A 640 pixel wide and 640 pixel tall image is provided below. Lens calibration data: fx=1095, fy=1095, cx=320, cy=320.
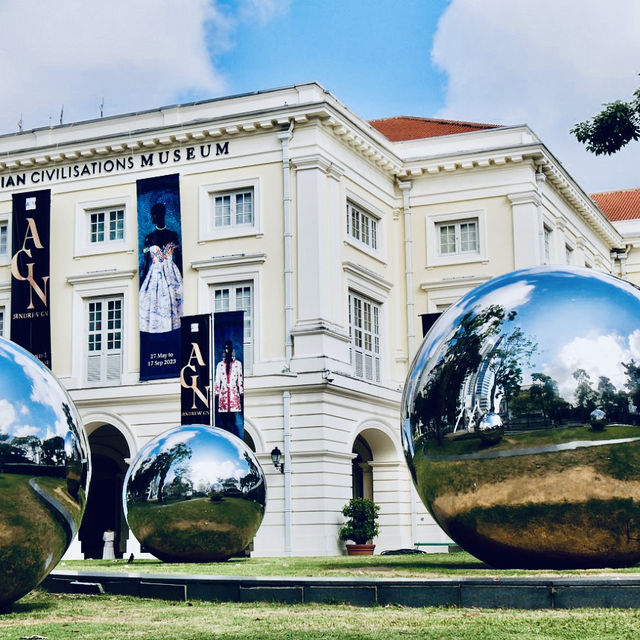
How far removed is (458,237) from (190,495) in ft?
75.3

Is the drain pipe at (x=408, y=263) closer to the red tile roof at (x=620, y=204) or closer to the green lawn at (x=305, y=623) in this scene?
the red tile roof at (x=620, y=204)

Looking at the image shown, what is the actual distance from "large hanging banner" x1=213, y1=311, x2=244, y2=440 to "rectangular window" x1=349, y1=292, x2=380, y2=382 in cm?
545

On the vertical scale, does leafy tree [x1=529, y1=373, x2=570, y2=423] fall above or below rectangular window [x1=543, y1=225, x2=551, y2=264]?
Result: below

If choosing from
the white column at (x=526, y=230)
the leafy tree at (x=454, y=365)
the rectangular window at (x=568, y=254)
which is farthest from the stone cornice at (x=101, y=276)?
the leafy tree at (x=454, y=365)

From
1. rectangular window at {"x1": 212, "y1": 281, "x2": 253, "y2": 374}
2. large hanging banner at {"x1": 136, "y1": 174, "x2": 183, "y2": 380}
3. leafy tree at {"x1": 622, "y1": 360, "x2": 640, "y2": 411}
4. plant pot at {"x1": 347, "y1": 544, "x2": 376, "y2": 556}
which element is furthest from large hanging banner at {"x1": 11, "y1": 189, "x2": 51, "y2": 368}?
leafy tree at {"x1": 622, "y1": 360, "x2": 640, "y2": 411}

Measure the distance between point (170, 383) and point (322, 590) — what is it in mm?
22706

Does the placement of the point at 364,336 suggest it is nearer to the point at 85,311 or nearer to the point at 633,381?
the point at 85,311

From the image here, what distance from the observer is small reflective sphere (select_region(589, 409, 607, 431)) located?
888 centimetres

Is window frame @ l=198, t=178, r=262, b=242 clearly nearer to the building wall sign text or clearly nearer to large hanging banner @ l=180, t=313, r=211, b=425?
the building wall sign text

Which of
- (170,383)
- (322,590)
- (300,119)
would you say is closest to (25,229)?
(170,383)

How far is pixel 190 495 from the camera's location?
15.1 metres

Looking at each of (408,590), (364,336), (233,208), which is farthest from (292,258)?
(408,590)

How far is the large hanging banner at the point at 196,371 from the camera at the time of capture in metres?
28.5

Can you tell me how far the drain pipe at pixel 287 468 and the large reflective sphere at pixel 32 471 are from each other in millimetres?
21623
